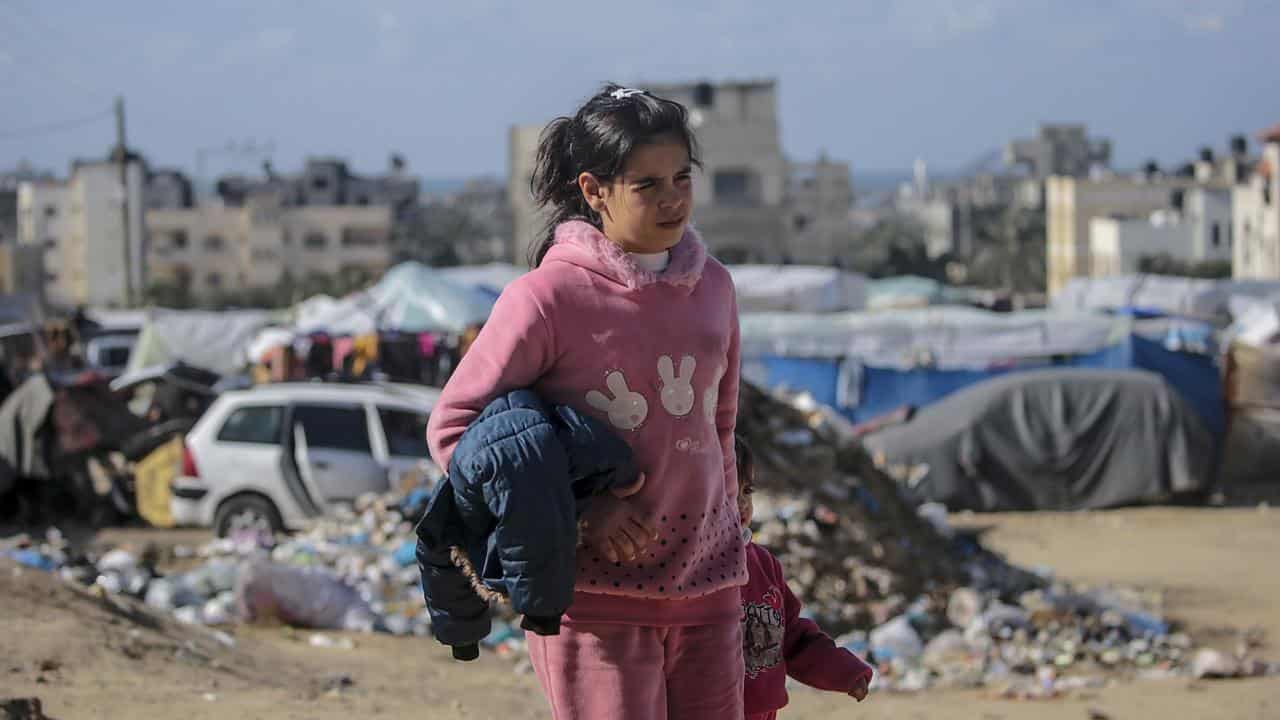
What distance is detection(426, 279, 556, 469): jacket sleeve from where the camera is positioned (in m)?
2.78

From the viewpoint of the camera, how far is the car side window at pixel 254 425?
12.6 metres

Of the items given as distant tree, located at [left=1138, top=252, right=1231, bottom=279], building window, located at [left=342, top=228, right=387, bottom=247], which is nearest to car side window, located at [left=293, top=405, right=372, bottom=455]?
distant tree, located at [left=1138, top=252, right=1231, bottom=279]

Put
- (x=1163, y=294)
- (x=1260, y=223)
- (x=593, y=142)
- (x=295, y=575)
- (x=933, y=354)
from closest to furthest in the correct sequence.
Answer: (x=593, y=142) < (x=295, y=575) < (x=933, y=354) < (x=1163, y=294) < (x=1260, y=223)

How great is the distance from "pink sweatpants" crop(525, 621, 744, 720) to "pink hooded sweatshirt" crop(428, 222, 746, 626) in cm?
3

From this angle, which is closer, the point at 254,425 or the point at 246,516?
the point at 246,516

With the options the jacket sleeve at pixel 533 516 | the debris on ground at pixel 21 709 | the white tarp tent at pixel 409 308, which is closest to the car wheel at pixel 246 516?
the debris on ground at pixel 21 709

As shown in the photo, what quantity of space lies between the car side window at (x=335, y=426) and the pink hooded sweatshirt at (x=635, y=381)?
1002 cm

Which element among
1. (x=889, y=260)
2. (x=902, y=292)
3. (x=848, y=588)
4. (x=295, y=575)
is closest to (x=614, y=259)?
(x=295, y=575)

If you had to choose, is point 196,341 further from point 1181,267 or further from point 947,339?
point 1181,267

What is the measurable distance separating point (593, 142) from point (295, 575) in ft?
20.2

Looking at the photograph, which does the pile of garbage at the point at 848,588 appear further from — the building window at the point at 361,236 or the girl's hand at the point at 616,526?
the building window at the point at 361,236

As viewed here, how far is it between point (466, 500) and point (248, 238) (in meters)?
81.8

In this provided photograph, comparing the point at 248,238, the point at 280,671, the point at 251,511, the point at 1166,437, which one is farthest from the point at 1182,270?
the point at 280,671

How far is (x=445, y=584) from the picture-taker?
285 centimetres
